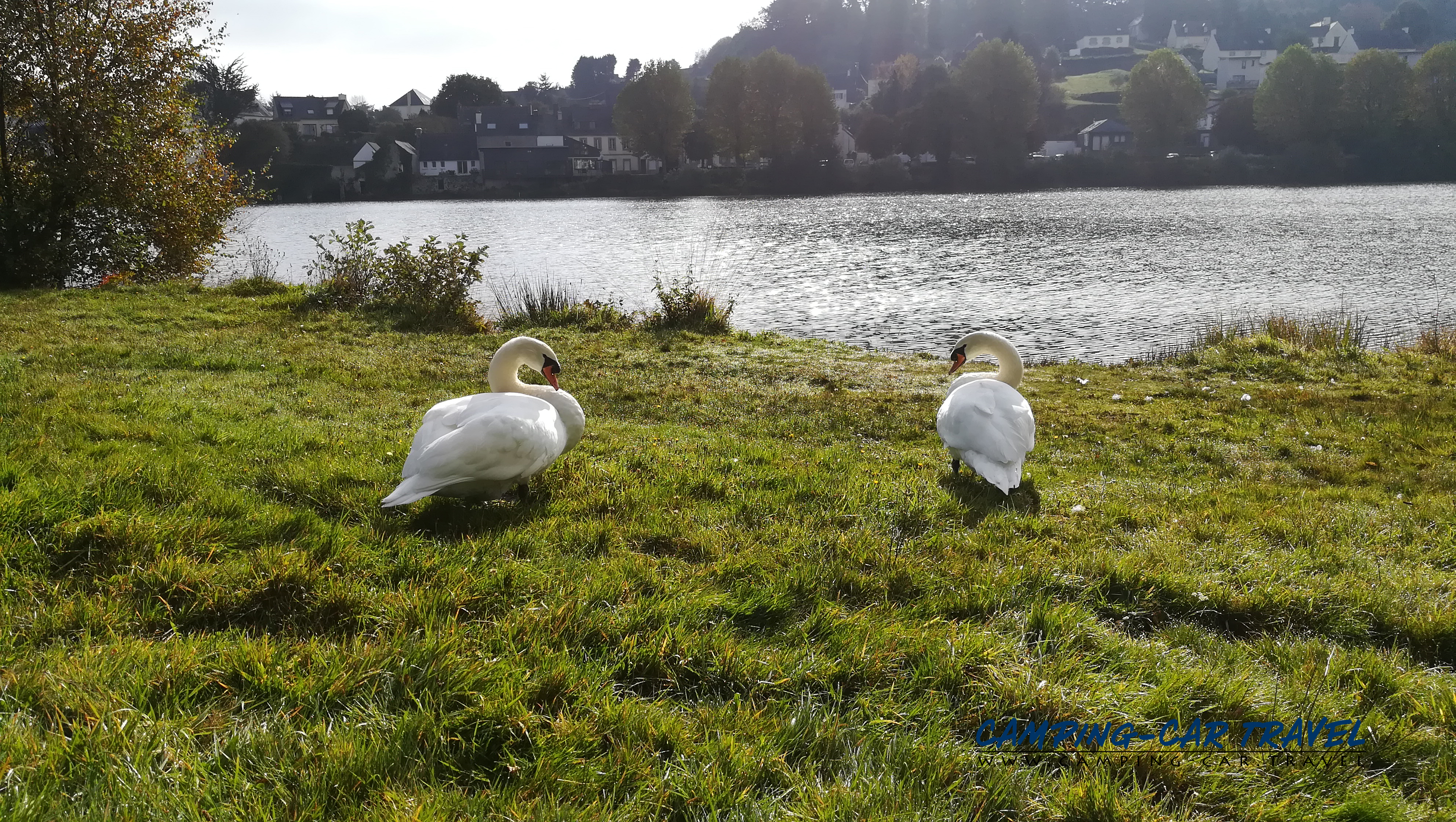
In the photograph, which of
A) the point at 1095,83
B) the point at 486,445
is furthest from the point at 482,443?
the point at 1095,83

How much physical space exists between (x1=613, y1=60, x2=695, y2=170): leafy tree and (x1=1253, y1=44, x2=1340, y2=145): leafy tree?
6654cm

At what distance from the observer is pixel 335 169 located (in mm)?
97375

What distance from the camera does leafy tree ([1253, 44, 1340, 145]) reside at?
302ft

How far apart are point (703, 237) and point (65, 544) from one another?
4504 centimetres

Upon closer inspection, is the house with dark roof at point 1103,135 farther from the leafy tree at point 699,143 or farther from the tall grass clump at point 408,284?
the tall grass clump at point 408,284

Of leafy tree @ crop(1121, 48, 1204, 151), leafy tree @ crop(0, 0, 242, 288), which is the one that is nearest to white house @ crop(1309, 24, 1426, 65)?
leafy tree @ crop(1121, 48, 1204, 151)

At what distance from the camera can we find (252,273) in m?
29.6

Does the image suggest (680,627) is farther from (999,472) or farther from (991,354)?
(991,354)

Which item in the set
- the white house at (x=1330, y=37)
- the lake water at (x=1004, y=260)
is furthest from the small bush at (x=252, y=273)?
the white house at (x=1330, y=37)

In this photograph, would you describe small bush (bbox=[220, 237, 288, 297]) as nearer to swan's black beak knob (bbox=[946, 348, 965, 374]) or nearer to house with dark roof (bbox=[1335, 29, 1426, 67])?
swan's black beak knob (bbox=[946, 348, 965, 374])

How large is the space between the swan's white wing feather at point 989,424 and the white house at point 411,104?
495 ft

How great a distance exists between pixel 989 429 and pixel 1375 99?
4473 inches

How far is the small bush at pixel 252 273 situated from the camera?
20719 mm

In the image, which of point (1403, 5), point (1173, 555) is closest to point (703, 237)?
point (1173, 555)
